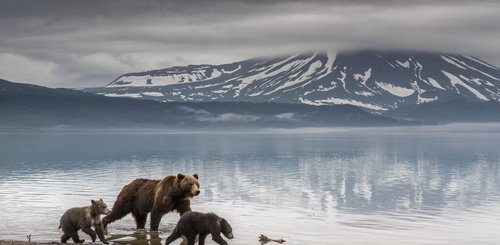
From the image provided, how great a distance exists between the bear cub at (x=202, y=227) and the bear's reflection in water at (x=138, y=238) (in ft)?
7.86

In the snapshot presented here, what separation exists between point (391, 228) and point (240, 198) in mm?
16074

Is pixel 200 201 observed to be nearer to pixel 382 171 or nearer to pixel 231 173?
pixel 231 173

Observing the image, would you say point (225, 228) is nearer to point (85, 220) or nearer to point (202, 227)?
point (202, 227)

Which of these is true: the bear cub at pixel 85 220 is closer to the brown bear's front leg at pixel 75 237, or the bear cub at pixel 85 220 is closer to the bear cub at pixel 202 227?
the brown bear's front leg at pixel 75 237

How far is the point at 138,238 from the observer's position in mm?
27312

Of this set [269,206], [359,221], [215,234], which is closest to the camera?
[215,234]

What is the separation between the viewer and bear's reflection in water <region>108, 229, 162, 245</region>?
26.5 m

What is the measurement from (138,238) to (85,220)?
334 cm

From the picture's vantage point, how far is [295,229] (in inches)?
1321

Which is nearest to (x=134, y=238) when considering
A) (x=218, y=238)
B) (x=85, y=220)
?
(x=85, y=220)

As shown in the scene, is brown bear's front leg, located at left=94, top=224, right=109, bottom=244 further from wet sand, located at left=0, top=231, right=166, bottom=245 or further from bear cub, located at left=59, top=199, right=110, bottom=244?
wet sand, located at left=0, top=231, right=166, bottom=245

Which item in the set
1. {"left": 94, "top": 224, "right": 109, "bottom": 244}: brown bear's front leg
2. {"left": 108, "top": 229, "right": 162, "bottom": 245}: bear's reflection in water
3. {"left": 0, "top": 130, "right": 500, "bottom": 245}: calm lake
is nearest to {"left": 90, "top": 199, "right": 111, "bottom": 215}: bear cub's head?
{"left": 94, "top": 224, "right": 109, "bottom": 244}: brown bear's front leg

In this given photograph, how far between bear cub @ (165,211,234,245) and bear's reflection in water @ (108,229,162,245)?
7.86ft

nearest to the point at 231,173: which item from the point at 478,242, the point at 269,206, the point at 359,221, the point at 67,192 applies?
the point at 67,192
